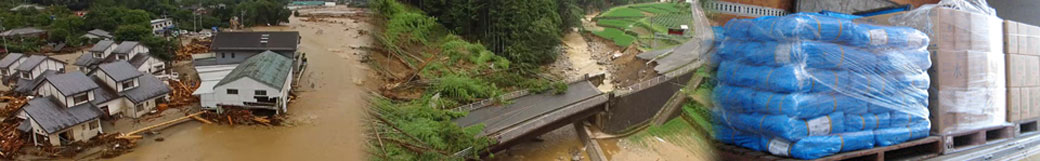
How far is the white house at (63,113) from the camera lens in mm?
6488

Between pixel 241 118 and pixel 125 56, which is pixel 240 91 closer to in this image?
pixel 241 118

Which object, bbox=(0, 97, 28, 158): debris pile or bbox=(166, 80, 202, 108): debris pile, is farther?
bbox=(166, 80, 202, 108): debris pile

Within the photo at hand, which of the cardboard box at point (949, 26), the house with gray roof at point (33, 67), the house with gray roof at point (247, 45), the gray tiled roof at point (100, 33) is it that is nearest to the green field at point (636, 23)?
the cardboard box at point (949, 26)

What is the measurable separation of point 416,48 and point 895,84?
3009mm

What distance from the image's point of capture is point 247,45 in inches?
393

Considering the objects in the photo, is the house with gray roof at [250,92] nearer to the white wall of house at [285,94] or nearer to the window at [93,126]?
the white wall of house at [285,94]

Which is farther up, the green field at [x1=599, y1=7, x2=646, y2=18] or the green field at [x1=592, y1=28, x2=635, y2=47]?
the green field at [x1=599, y1=7, x2=646, y2=18]

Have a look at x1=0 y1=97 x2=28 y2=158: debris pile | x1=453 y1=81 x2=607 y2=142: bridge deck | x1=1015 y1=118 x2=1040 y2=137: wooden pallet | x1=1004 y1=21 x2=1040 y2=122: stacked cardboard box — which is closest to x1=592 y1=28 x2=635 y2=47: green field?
x1=453 y1=81 x2=607 y2=142: bridge deck

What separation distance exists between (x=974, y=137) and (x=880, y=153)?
3.38ft

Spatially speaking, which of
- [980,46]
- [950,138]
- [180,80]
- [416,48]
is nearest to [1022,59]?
[980,46]

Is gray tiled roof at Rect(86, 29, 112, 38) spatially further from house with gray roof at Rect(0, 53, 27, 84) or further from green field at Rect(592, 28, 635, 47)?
green field at Rect(592, 28, 635, 47)

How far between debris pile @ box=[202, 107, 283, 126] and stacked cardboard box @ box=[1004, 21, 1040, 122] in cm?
672

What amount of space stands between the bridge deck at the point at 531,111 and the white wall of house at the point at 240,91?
3.84 metres

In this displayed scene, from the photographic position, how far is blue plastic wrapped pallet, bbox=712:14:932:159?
391 cm
